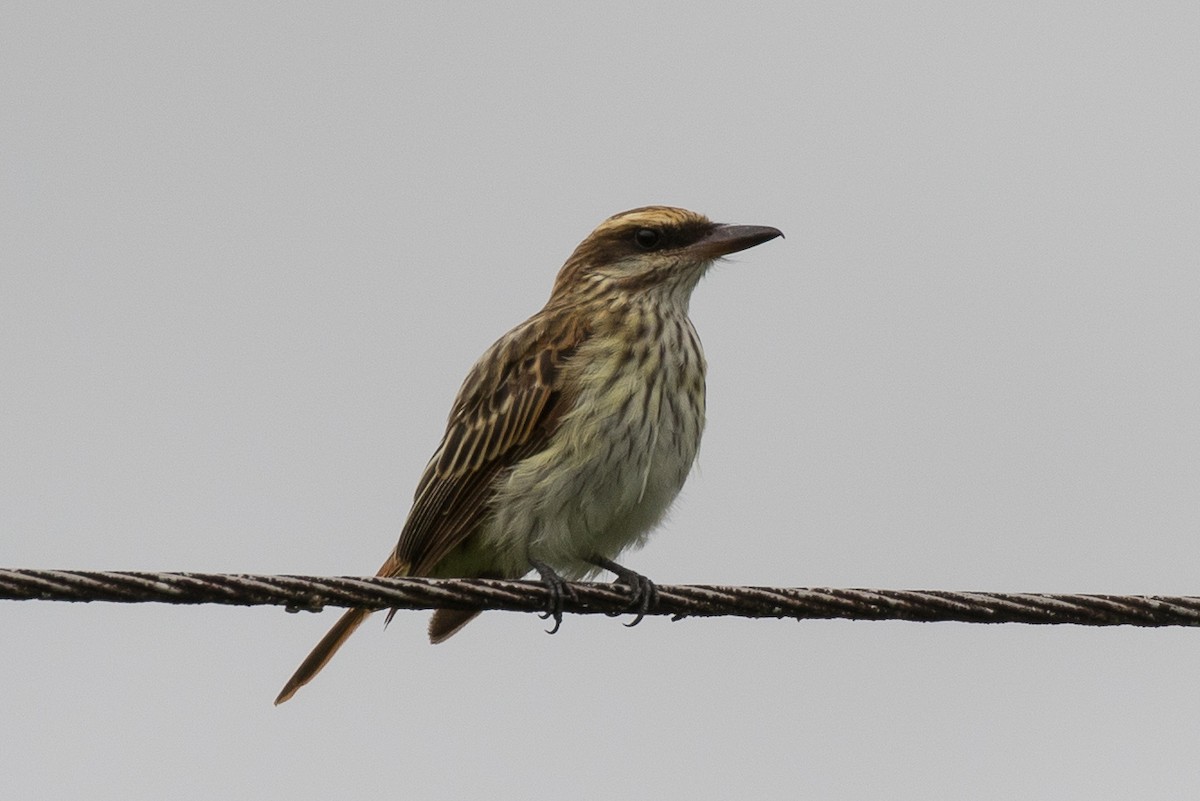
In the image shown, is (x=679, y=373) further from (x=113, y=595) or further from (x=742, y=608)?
(x=113, y=595)

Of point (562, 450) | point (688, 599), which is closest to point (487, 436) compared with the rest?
point (562, 450)

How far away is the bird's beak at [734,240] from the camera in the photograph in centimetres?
805

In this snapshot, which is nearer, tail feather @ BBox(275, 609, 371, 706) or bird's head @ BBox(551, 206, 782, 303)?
tail feather @ BBox(275, 609, 371, 706)

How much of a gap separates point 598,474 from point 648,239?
159cm

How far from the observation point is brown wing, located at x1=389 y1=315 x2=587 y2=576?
7215 millimetres

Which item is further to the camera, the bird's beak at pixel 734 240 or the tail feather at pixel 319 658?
the bird's beak at pixel 734 240

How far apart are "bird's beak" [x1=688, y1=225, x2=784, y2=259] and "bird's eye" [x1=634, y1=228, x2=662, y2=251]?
16cm

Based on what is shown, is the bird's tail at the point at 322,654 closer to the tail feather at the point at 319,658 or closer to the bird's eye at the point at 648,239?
the tail feather at the point at 319,658

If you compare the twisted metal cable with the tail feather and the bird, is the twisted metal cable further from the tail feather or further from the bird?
the tail feather

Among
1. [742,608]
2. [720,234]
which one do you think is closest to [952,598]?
[742,608]

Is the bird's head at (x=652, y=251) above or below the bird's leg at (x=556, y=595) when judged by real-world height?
above

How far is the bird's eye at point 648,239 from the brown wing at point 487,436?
73 centimetres

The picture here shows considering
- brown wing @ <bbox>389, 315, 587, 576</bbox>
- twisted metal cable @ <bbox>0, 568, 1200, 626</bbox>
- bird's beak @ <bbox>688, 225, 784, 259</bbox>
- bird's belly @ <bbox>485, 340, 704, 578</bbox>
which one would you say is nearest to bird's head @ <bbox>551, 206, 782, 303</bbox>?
bird's beak @ <bbox>688, 225, 784, 259</bbox>

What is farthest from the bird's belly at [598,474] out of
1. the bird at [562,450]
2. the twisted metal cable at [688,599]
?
the twisted metal cable at [688,599]
